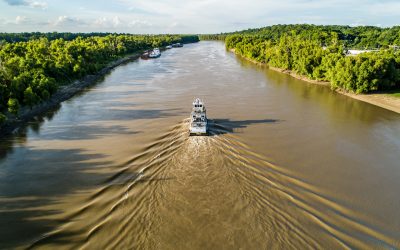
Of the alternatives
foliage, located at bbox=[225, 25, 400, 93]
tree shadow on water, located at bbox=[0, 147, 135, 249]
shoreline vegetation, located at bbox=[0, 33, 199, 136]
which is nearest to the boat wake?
tree shadow on water, located at bbox=[0, 147, 135, 249]

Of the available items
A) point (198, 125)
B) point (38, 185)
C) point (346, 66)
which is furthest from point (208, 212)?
point (346, 66)

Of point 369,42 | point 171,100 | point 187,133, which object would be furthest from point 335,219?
point 369,42

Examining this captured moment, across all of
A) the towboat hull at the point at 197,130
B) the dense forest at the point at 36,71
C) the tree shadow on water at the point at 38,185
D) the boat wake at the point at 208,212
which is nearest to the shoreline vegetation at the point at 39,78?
the dense forest at the point at 36,71

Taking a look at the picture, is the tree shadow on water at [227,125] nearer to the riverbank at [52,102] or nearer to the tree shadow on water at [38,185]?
the tree shadow on water at [38,185]

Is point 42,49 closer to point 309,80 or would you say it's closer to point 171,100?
point 171,100

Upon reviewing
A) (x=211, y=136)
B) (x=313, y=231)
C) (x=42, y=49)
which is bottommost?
(x=313, y=231)

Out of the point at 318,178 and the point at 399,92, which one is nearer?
the point at 318,178

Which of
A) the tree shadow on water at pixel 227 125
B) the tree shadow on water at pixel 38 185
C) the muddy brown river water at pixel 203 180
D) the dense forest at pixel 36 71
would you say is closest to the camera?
the muddy brown river water at pixel 203 180
